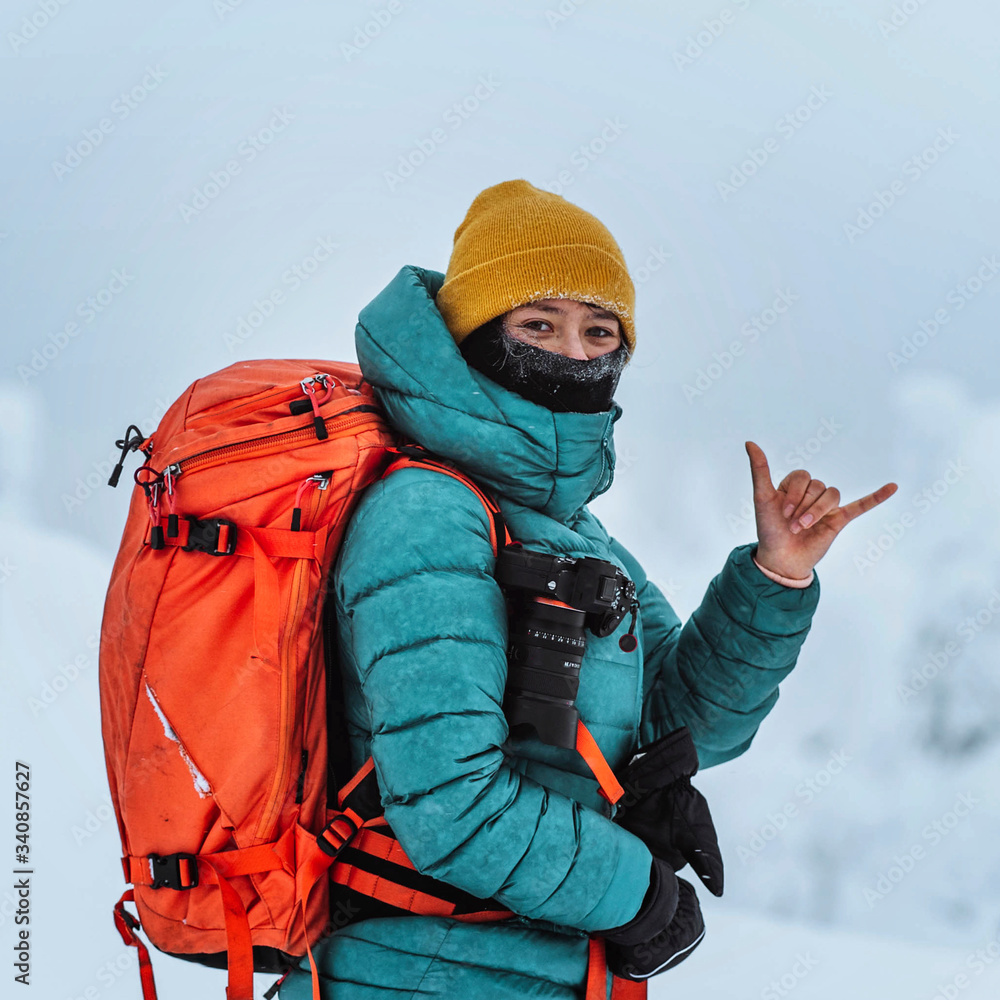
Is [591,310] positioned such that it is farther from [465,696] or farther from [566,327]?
[465,696]

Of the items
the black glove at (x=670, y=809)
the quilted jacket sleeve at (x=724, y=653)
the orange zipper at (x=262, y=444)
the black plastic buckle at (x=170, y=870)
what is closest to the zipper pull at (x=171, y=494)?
the orange zipper at (x=262, y=444)

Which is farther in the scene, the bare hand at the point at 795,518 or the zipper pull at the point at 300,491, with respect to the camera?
the bare hand at the point at 795,518

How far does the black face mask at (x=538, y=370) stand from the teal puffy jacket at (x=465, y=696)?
50 mm

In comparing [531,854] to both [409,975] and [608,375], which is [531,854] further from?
[608,375]

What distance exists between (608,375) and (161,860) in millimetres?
1098

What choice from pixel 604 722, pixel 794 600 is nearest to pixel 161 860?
pixel 604 722

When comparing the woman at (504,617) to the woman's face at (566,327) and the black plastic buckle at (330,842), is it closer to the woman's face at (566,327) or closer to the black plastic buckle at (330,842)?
the woman's face at (566,327)

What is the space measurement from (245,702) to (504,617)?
1.40 ft

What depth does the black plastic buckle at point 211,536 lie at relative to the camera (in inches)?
57.6

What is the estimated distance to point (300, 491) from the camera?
57.6 inches

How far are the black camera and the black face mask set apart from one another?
0.32 m

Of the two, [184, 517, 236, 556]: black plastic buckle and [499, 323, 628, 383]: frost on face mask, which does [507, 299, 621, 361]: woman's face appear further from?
[184, 517, 236, 556]: black plastic buckle

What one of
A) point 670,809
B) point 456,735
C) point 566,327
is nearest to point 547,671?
point 456,735

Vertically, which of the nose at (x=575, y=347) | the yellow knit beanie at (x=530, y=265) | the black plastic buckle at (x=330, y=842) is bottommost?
the black plastic buckle at (x=330, y=842)
